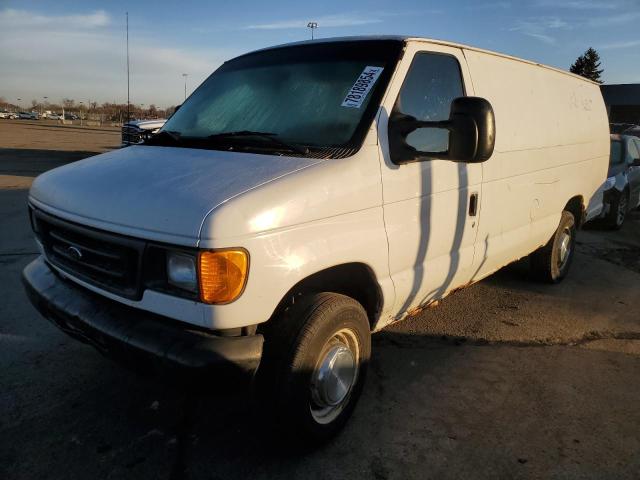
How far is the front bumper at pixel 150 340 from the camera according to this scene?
2.15m

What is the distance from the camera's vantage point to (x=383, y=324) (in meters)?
3.13

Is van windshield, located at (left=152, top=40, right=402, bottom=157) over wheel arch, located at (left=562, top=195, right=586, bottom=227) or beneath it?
over

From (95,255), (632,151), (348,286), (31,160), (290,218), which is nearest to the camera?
(290,218)

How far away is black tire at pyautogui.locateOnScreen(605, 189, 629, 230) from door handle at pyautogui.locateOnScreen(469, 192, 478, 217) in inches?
252

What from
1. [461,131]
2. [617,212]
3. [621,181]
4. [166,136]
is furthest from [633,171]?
[166,136]

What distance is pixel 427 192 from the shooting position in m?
3.09

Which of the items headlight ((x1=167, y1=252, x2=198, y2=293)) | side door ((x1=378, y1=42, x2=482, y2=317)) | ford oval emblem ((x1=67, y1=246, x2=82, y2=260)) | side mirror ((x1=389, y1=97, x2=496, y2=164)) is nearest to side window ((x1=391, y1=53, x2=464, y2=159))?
side door ((x1=378, y1=42, x2=482, y2=317))

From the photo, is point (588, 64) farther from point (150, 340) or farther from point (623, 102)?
point (150, 340)

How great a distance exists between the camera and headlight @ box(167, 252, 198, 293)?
2.18 metres

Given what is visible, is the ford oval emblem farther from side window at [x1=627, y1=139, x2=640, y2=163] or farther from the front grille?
side window at [x1=627, y1=139, x2=640, y2=163]

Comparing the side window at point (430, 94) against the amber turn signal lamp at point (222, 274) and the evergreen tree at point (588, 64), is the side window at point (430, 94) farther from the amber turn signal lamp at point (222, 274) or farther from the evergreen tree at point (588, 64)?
the evergreen tree at point (588, 64)

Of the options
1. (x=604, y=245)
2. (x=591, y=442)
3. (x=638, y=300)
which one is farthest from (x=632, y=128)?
(x=591, y=442)

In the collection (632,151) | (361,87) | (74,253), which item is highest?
(361,87)

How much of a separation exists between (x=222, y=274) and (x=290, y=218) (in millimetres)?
401
